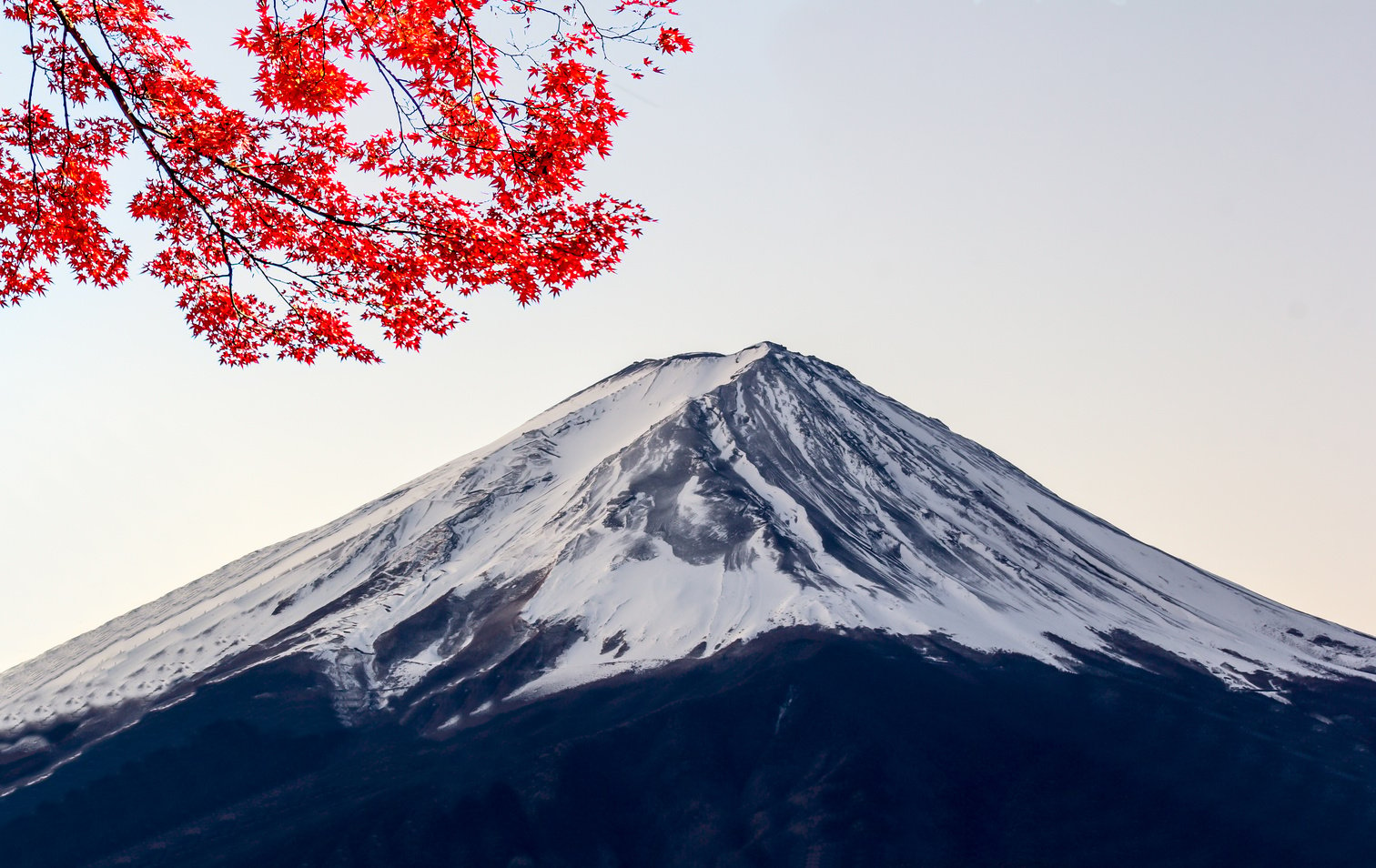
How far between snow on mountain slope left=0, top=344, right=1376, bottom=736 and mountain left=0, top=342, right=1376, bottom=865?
321mm

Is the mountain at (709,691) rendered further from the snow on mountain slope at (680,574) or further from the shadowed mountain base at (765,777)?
the snow on mountain slope at (680,574)

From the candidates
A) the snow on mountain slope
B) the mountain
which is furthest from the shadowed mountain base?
the snow on mountain slope

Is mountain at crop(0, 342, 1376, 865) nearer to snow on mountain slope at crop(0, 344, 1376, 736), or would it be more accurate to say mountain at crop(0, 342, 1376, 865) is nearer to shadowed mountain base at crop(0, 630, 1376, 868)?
shadowed mountain base at crop(0, 630, 1376, 868)

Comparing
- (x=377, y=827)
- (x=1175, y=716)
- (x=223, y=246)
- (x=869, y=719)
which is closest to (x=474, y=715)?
(x=377, y=827)

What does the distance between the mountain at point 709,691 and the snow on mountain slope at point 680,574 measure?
321 millimetres

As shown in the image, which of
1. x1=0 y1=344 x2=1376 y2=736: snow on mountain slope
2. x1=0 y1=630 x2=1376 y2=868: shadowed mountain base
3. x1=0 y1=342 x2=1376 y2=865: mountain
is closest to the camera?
x1=0 y1=630 x2=1376 y2=868: shadowed mountain base

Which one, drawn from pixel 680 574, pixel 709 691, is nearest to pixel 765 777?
pixel 709 691

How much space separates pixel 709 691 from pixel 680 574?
1230cm

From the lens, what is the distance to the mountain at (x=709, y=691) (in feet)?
160

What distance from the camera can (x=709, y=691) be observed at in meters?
56.8

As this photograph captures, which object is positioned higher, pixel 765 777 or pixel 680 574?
pixel 680 574

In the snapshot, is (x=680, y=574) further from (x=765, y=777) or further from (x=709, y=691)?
(x=765, y=777)

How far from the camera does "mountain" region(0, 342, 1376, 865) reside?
1925 inches

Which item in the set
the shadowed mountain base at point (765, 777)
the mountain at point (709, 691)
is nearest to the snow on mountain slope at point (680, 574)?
the mountain at point (709, 691)
